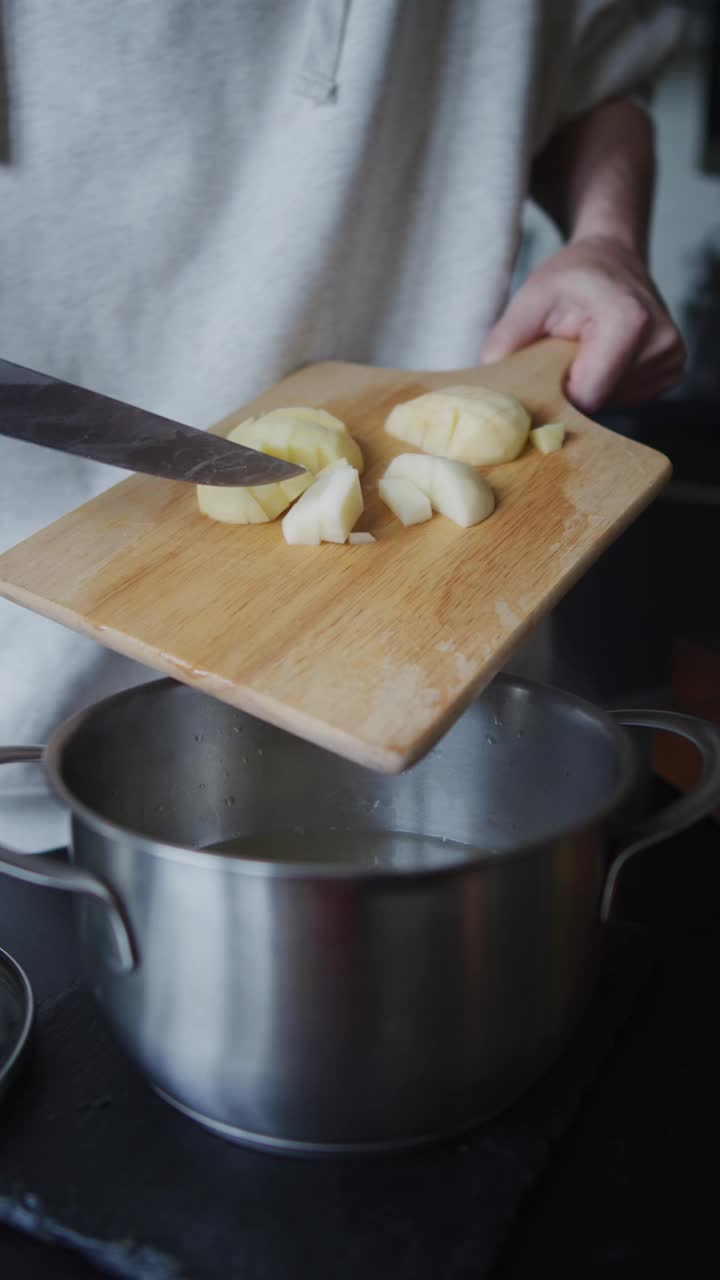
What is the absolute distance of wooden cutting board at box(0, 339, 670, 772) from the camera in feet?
2.22

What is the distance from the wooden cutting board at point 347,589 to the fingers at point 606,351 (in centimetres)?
13

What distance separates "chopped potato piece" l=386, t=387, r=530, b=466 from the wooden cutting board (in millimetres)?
19

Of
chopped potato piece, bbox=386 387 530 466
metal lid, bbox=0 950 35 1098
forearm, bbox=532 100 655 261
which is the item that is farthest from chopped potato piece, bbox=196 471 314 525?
forearm, bbox=532 100 655 261

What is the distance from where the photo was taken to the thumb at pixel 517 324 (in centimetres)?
113

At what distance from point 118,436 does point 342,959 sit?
419mm

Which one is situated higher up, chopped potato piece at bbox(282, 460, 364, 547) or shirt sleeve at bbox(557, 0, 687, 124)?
shirt sleeve at bbox(557, 0, 687, 124)

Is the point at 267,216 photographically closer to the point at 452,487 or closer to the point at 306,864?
the point at 452,487

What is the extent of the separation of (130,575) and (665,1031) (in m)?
0.47

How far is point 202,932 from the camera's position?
23.1 inches

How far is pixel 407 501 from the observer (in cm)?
86

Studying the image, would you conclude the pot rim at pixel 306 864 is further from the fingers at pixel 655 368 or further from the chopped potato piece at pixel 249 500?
the fingers at pixel 655 368

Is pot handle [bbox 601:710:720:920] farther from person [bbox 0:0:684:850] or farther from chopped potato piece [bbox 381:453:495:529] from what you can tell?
person [bbox 0:0:684:850]

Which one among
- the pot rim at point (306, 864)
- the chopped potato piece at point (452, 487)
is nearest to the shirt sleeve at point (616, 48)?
the chopped potato piece at point (452, 487)

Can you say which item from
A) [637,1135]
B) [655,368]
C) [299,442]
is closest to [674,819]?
[637,1135]
